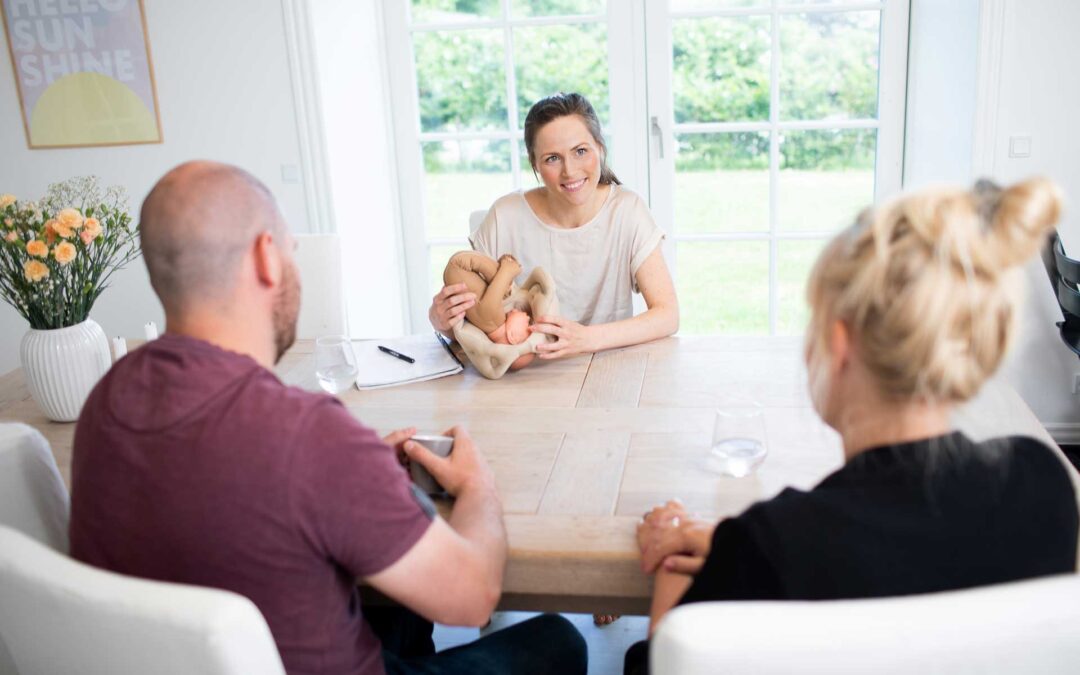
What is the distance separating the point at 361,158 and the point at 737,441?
2.33m

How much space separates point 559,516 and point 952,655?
61 cm

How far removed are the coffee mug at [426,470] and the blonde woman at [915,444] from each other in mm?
526

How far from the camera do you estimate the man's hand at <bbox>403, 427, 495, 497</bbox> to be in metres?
1.31

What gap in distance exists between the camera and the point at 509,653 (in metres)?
1.37

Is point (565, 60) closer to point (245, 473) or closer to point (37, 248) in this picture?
point (37, 248)

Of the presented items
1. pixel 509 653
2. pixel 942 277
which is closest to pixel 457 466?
pixel 509 653

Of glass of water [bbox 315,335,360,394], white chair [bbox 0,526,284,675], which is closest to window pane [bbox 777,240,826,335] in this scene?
glass of water [bbox 315,335,360,394]

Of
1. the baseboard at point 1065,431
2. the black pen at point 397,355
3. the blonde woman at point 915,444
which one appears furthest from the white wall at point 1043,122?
the blonde woman at point 915,444

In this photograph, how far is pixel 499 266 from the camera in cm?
182

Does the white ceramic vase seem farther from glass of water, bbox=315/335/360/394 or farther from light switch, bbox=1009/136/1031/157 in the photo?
light switch, bbox=1009/136/1031/157

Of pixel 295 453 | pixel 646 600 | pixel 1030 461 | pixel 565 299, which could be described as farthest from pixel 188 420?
pixel 565 299

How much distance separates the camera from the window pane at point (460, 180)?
344 cm

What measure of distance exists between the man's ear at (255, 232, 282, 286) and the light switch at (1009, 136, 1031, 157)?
246cm

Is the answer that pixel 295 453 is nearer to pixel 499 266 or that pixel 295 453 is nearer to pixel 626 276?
pixel 499 266
